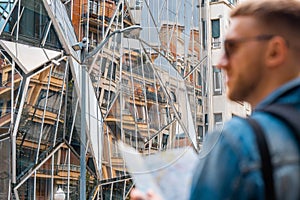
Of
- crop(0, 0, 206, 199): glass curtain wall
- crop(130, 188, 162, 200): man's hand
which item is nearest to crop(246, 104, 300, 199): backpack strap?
crop(130, 188, 162, 200): man's hand

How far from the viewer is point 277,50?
211cm

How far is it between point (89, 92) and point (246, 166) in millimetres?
27844

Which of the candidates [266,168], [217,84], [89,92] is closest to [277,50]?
[266,168]

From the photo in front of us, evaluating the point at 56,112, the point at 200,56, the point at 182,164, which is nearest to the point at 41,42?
the point at 56,112

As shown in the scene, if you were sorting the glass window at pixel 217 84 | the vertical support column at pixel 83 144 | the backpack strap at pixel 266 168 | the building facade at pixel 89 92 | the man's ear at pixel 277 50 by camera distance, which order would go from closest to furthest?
1. the backpack strap at pixel 266 168
2. the man's ear at pixel 277 50
3. the vertical support column at pixel 83 144
4. the building facade at pixel 89 92
5. the glass window at pixel 217 84

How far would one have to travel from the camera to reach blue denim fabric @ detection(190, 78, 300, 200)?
187cm

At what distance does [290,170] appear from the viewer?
6.15 feet

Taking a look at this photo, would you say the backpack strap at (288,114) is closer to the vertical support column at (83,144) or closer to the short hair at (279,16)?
the short hair at (279,16)

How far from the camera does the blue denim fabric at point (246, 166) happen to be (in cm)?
187

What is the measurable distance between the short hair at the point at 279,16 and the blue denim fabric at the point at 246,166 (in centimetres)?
29

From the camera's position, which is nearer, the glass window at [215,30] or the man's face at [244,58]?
the man's face at [244,58]

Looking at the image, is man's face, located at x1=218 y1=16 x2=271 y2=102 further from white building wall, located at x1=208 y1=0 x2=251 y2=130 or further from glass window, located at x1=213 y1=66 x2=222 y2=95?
glass window, located at x1=213 y1=66 x2=222 y2=95

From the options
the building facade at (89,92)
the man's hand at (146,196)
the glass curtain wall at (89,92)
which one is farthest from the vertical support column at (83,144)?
the man's hand at (146,196)

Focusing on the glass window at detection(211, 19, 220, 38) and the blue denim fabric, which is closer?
the blue denim fabric
